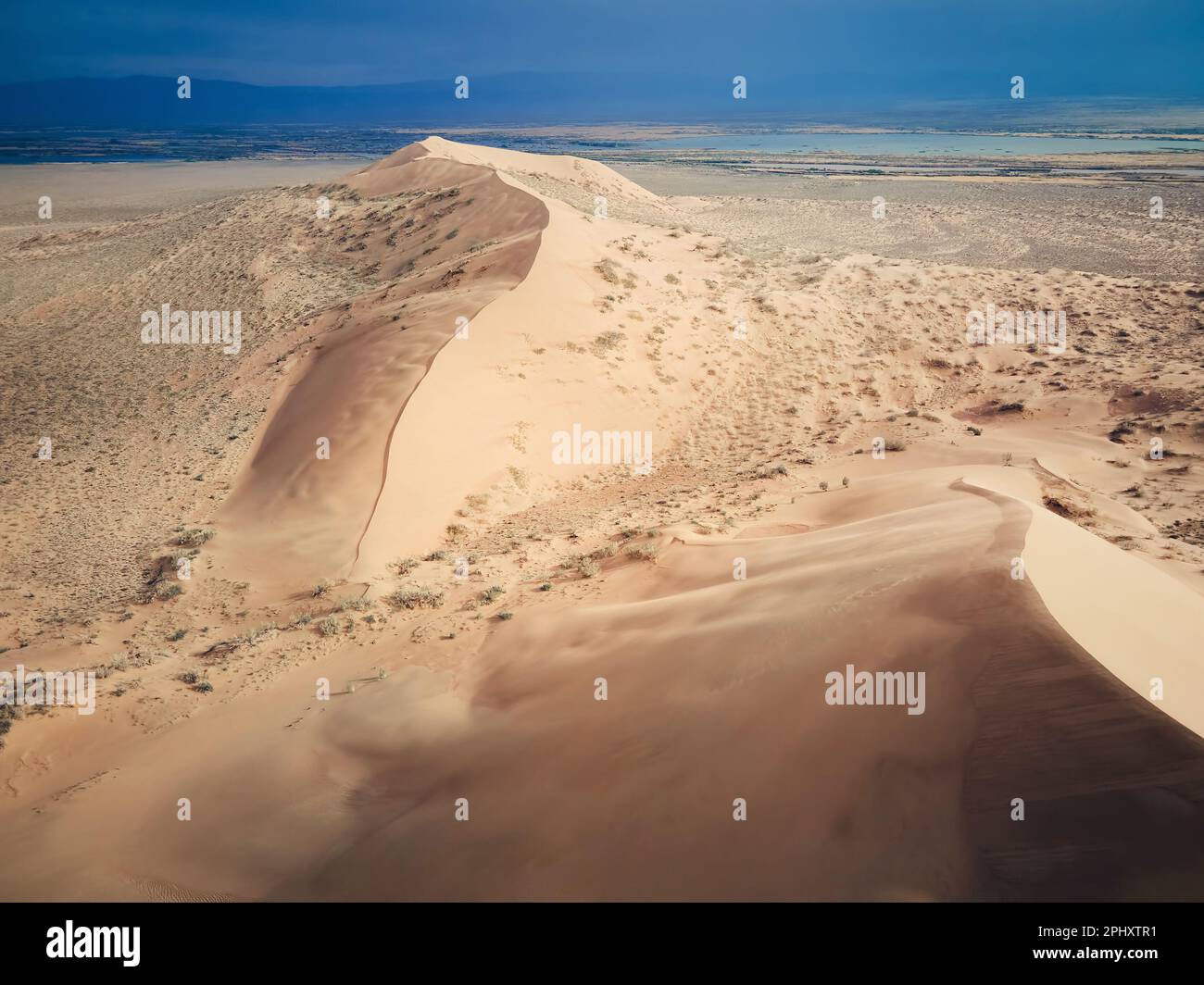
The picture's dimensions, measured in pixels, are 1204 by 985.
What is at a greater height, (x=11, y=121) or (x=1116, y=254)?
(x=11, y=121)

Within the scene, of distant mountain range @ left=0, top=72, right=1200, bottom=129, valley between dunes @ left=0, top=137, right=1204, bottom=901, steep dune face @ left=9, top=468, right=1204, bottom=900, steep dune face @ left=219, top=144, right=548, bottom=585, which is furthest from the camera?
distant mountain range @ left=0, top=72, right=1200, bottom=129

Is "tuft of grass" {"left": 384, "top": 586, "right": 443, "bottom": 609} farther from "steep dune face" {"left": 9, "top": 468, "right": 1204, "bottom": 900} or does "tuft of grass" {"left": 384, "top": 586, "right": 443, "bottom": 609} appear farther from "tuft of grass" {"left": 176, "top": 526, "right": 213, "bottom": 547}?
"tuft of grass" {"left": 176, "top": 526, "right": 213, "bottom": 547}

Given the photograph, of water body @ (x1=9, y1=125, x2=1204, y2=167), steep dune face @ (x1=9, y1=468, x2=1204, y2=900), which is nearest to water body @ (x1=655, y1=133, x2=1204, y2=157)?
water body @ (x1=9, y1=125, x2=1204, y2=167)

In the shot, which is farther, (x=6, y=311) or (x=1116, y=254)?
(x=1116, y=254)

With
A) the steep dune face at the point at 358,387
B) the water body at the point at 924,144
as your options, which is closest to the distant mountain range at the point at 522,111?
the water body at the point at 924,144

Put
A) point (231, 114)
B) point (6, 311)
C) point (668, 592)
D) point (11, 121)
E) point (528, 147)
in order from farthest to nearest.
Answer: point (231, 114)
point (11, 121)
point (528, 147)
point (6, 311)
point (668, 592)
